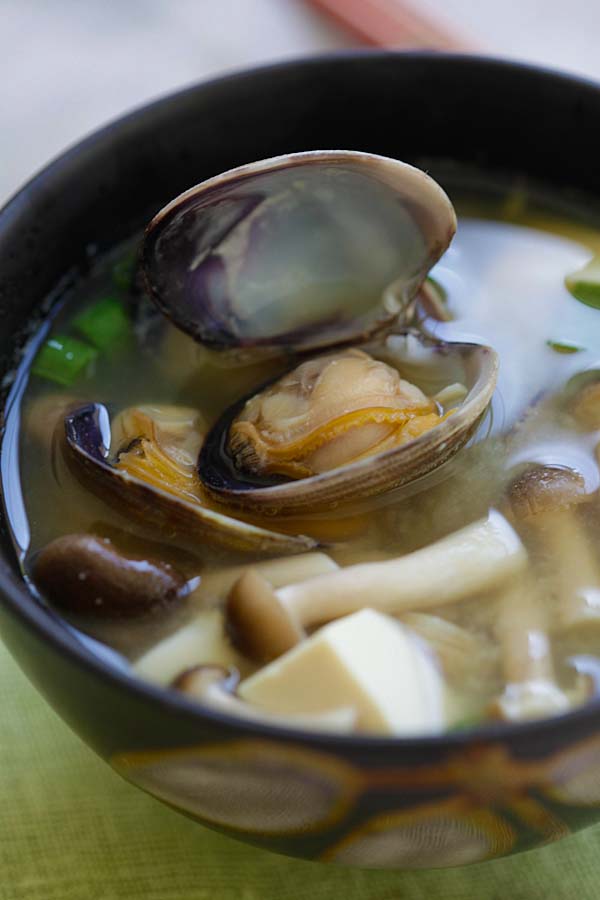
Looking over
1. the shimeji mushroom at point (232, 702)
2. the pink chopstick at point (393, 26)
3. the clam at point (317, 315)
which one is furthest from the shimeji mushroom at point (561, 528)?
the pink chopstick at point (393, 26)

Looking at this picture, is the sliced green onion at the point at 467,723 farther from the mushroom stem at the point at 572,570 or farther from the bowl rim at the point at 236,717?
the mushroom stem at the point at 572,570

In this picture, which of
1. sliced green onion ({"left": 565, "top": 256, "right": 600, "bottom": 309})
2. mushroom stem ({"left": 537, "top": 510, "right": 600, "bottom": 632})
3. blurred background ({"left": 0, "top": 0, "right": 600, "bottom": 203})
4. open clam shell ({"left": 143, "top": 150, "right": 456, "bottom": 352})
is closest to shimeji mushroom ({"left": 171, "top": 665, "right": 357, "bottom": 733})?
mushroom stem ({"left": 537, "top": 510, "right": 600, "bottom": 632})

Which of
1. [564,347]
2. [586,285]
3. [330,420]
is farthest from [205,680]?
[586,285]

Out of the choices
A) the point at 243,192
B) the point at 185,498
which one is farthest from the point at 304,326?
the point at 185,498

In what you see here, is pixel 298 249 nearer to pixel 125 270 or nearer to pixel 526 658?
pixel 125 270

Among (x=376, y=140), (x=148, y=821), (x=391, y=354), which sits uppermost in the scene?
(x=376, y=140)

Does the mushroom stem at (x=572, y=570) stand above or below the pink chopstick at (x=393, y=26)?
below

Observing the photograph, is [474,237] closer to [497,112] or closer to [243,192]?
[497,112]

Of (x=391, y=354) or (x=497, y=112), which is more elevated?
(x=497, y=112)
